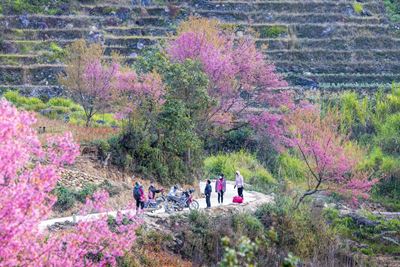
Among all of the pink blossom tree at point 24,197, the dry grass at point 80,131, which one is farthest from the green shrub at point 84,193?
the pink blossom tree at point 24,197

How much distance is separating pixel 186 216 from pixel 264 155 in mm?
19584

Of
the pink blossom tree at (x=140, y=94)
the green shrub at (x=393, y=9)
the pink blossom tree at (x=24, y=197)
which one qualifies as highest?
the pink blossom tree at (x=24, y=197)

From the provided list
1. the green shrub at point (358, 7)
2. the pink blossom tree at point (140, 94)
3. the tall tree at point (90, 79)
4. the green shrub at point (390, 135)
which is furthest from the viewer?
the green shrub at point (358, 7)

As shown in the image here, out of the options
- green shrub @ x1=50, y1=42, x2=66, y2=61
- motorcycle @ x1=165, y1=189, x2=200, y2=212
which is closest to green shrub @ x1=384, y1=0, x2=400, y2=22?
green shrub @ x1=50, y1=42, x2=66, y2=61

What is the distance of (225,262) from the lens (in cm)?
945

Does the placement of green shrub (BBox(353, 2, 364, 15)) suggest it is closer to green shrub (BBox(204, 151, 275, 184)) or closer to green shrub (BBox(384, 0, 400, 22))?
green shrub (BBox(384, 0, 400, 22))

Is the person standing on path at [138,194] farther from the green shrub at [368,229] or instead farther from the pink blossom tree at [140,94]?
the green shrub at [368,229]

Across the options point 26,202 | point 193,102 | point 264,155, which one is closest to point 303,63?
point 264,155

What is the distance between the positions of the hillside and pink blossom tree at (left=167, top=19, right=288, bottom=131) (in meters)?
10.1

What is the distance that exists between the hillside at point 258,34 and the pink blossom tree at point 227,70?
10091mm

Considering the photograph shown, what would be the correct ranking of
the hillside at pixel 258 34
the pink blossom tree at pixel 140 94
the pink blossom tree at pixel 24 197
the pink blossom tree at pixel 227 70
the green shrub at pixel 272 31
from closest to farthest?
the pink blossom tree at pixel 24 197 → the pink blossom tree at pixel 140 94 → the pink blossom tree at pixel 227 70 → the hillside at pixel 258 34 → the green shrub at pixel 272 31

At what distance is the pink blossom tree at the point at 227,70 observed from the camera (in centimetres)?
3891

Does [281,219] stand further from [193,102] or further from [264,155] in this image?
[264,155]

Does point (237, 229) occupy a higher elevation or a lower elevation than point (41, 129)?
lower
